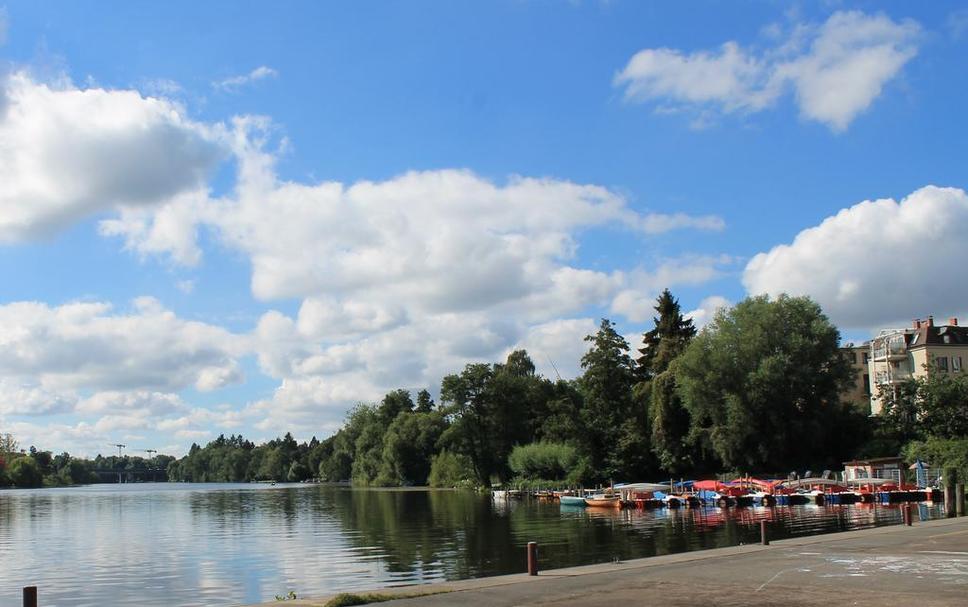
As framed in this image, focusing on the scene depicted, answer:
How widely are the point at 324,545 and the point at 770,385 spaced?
54.3 m

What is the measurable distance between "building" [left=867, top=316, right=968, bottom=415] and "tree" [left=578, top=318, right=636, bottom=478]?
32.4 m

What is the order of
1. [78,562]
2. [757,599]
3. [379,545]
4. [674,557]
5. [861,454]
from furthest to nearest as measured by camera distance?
[861,454]
[379,545]
[78,562]
[674,557]
[757,599]

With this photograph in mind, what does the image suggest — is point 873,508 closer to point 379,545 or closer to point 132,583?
point 379,545

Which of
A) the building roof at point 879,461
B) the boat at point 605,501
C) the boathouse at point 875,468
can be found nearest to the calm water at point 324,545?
the boat at point 605,501

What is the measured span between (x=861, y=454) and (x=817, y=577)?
71.7 m

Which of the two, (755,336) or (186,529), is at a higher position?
(755,336)

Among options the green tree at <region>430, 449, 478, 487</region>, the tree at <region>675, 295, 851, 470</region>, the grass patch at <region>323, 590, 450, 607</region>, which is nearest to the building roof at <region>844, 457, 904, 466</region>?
the tree at <region>675, 295, 851, 470</region>

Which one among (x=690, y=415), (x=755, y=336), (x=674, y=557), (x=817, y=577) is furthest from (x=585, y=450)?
(x=817, y=577)

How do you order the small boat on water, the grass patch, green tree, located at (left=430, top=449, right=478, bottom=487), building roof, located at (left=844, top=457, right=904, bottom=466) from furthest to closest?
green tree, located at (left=430, top=449, right=478, bottom=487) → the small boat on water → building roof, located at (left=844, top=457, right=904, bottom=466) → the grass patch

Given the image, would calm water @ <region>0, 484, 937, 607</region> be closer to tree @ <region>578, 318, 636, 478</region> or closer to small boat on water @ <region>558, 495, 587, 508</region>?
small boat on water @ <region>558, 495, 587, 508</region>

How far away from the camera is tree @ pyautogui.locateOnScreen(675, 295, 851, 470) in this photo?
290ft

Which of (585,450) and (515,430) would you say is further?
(515,430)

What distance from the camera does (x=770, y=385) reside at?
8825 centimetres

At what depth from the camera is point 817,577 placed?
23109mm
